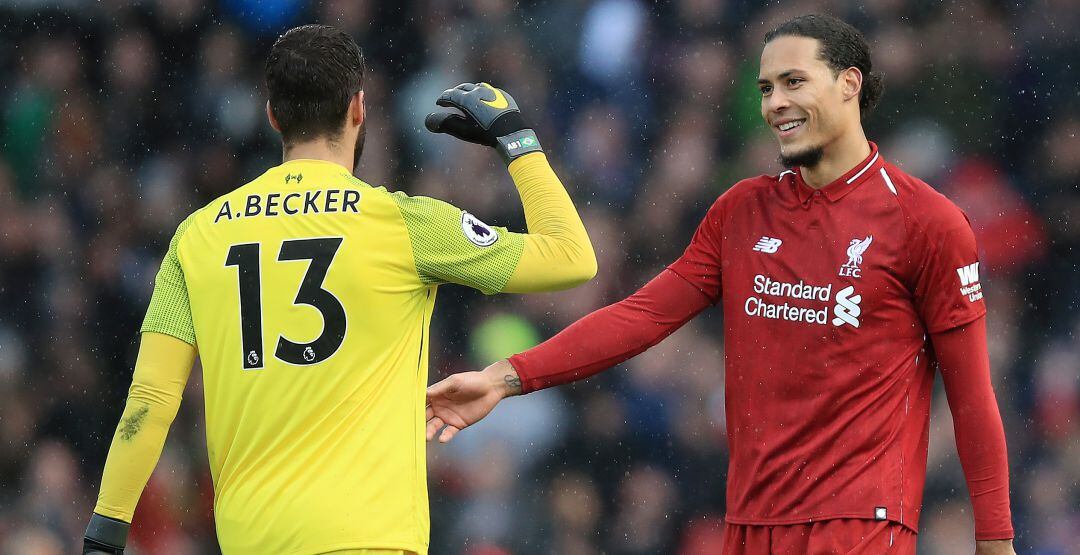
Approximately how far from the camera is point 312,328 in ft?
8.95

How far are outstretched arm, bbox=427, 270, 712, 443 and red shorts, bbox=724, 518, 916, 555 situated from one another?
608mm

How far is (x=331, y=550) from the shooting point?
2701mm

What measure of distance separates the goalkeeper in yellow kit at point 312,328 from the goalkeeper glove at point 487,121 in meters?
A: 0.30

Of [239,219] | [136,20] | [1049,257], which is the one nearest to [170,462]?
[136,20]

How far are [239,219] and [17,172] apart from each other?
4138 mm

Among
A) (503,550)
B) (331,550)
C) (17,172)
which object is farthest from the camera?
(17,172)

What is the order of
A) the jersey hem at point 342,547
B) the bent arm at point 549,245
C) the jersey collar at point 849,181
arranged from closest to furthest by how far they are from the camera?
the jersey hem at point 342,547 < the bent arm at point 549,245 < the jersey collar at point 849,181

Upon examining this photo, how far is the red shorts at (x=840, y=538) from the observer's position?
3123mm

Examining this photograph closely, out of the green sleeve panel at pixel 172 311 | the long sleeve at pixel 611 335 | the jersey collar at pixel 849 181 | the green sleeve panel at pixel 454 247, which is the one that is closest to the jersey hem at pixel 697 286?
the long sleeve at pixel 611 335

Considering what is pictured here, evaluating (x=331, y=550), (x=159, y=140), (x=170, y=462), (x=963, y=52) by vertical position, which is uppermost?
(x=963, y=52)

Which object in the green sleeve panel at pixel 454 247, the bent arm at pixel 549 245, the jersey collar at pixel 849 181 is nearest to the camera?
the green sleeve panel at pixel 454 247

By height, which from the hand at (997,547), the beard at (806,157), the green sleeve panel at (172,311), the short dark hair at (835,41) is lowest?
the hand at (997,547)

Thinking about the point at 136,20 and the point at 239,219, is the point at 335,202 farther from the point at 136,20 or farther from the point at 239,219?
the point at 136,20

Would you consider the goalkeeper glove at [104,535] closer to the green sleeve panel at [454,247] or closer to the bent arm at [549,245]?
the green sleeve panel at [454,247]
